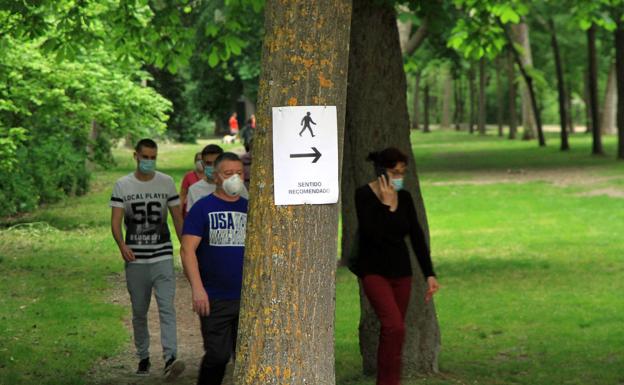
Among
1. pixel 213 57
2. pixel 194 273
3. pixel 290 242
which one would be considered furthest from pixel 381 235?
pixel 213 57

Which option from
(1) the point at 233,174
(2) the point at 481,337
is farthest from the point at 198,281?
(2) the point at 481,337

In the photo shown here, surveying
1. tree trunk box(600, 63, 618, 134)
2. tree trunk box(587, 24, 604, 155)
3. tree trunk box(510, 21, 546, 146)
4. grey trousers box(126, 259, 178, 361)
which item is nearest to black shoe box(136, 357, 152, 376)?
grey trousers box(126, 259, 178, 361)

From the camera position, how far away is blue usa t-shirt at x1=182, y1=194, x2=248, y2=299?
8297 millimetres

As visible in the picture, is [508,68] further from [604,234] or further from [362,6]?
[362,6]

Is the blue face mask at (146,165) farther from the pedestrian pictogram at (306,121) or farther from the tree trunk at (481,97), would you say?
the tree trunk at (481,97)

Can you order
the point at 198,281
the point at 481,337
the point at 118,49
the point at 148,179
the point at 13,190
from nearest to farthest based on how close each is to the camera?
the point at 198,281 < the point at 148,179 < the point at 481,337 < the point at 118,49 < the point at 13,190

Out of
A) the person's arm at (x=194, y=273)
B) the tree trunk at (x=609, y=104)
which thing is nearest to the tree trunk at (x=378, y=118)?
the person's arm at (x=194, y=273)

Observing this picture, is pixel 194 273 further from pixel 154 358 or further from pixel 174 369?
pixel 154 358

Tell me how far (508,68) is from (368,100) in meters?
51.0

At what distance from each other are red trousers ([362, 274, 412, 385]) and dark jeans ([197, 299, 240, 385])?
1112 mm

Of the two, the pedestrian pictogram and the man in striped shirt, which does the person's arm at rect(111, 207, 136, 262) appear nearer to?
the man in striped shirt

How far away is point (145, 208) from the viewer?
10.6 m

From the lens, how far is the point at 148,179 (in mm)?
10656

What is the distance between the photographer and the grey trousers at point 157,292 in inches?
423
